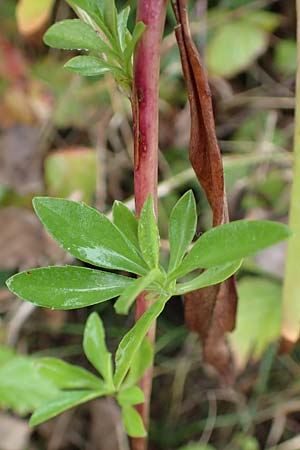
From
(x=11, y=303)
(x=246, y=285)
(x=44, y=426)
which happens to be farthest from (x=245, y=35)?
(x=44, y=426)

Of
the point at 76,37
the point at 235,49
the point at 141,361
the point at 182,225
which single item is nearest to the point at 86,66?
the point at 76,37

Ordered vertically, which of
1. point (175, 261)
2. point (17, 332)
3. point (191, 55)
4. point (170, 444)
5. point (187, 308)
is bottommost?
point (170, 444)

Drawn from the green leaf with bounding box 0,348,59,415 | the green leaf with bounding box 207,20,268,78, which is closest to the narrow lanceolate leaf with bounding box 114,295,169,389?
the green leaf with bounding box 0,348,59,415

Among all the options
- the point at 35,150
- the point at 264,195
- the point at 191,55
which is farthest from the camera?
the point at 35,150

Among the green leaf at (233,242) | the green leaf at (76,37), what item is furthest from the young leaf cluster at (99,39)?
the green leaf at (233,242)

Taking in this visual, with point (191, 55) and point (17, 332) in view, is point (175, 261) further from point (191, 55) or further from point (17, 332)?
point (17, 332)

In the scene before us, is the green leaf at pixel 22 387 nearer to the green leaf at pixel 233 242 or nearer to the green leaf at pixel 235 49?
the green leaf at pixel 233 242

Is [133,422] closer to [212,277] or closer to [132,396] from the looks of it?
[132,396]
